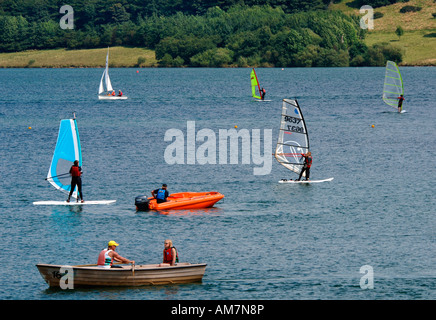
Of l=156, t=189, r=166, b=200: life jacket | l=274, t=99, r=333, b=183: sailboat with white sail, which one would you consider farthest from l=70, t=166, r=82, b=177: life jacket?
l=274, t=99, r=333, b=183: sailboat with white sail

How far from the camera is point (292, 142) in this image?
215 ft

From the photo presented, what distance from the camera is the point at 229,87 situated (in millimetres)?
191500

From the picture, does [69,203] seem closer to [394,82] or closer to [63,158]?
[63,158]

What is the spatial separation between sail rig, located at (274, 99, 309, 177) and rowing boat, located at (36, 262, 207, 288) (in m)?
28.8

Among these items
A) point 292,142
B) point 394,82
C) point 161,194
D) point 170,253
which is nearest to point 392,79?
point 394,82

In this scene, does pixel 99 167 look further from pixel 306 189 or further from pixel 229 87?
pixel 229 87

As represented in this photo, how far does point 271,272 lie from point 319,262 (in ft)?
10.9

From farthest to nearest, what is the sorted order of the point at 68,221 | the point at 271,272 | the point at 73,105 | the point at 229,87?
the point at 229,87 < the point at 73,105 < the point at 68,221 < the point at 271,272

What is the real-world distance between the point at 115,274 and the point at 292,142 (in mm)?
31126

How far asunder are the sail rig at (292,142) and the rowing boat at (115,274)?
1132 inches

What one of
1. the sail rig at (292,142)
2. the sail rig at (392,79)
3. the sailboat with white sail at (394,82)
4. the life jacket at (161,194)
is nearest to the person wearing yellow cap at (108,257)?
the life jacket at (161,194)

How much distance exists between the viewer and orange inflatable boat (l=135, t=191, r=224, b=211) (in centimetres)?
5353

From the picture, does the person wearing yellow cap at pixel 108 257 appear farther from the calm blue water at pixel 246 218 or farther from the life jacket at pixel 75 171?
the life jacket at pixel 75 171

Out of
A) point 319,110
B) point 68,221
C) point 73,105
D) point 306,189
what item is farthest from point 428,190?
Result: point 73,105
